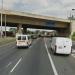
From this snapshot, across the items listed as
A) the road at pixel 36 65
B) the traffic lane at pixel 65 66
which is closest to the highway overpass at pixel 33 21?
the road at pixel 36 65

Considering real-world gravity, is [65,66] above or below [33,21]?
below

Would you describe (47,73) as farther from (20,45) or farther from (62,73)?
(20,45)

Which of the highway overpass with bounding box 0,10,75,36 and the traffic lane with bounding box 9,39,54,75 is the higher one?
the highway overpass with bounding box 0,10,75,36

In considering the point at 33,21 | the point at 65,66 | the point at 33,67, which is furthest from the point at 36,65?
the point at 33,21

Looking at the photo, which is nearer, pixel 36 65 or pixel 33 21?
pixel 36 65

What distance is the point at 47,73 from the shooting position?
11547 millimetres

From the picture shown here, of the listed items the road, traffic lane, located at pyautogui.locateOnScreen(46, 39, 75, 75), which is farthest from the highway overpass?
traffic lane, located at pyautogui.locateOnScreen(46, 39, 75, 75)

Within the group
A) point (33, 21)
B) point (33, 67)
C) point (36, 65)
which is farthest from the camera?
point (33, 21)

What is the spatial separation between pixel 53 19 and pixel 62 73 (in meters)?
77.4

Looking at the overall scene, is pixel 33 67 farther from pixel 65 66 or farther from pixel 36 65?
pixel 65 66

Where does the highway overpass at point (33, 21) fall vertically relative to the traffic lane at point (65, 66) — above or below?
above

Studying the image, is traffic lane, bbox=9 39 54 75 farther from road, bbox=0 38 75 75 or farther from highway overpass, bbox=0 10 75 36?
highway overpass, bbox=0 10 75 36

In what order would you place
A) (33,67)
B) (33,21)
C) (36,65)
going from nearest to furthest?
(33,67) < (36,65) < (33,21)

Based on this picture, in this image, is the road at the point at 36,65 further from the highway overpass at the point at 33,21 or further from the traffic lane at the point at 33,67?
the highway overpass at the point at 33,21
